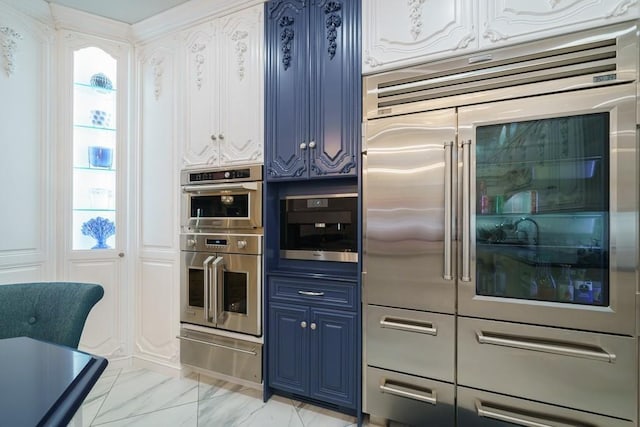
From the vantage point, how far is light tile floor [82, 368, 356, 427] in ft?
6.78

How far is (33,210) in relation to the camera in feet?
8.10

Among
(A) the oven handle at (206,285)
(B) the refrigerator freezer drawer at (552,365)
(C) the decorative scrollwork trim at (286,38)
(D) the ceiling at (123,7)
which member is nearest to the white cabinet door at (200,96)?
(D) the ceiling at (123,7)

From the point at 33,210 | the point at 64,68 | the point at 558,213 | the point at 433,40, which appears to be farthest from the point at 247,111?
the point at 558,213

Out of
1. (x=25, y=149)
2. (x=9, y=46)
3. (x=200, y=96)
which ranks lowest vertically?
(x=25, y=149)

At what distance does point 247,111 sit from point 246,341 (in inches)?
63.5

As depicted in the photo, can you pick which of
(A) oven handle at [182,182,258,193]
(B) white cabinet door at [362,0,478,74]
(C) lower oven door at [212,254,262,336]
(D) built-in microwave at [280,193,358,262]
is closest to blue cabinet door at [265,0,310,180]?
(A) oven handle at [182,182,258,193]

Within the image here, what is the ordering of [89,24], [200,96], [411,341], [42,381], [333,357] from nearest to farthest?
[42,381] → [411,341] → [333,357] → [200,96] → [89,24]

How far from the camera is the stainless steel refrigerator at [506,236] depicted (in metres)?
1.47

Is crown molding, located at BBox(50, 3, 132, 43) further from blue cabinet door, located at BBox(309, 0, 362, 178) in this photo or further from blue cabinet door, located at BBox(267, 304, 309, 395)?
blue cabinet door, located at BBox(267, 304, 309, 395)

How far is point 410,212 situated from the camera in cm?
184

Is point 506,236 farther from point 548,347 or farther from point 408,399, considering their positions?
point 408,399

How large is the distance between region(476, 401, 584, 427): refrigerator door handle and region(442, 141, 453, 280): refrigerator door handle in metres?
0.65

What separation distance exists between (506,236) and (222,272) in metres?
1.81

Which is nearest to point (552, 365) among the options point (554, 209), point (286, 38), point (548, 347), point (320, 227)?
point (548, 347)
